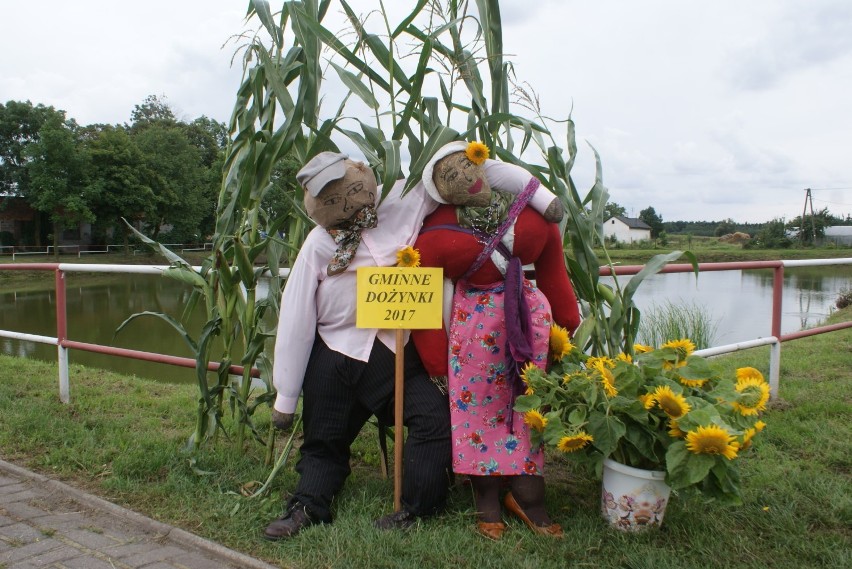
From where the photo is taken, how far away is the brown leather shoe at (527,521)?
87.9 inches

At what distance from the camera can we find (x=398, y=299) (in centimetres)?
230

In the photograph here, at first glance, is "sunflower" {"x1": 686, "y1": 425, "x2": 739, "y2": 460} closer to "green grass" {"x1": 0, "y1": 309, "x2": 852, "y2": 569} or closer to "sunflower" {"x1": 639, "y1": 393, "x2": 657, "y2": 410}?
"sunflower" {"x1": 639, "y1": 393, "x2": 657, "y2": 410}

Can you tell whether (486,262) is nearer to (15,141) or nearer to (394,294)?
(394,294)

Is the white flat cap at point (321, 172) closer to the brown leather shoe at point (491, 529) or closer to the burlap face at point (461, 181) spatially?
the burlap face at point (461, 181)

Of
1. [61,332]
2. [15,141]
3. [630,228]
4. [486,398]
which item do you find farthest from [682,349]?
[630,228]

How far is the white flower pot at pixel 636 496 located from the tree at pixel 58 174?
1181 inches

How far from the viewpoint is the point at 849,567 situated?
1.96 m

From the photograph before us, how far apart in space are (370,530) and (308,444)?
43cm

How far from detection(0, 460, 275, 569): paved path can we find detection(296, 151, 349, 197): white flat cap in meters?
1.27

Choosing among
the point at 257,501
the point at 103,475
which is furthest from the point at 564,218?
the point at 103,475

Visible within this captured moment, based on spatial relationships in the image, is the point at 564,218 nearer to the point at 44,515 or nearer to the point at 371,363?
the point at 371,363

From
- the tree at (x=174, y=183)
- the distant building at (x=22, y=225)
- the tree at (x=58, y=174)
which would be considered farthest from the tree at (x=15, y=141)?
the tree at (x=174, y=183)

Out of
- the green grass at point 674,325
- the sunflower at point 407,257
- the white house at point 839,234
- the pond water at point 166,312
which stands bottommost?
the pond water at point 166,312

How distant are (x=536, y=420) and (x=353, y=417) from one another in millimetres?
751
